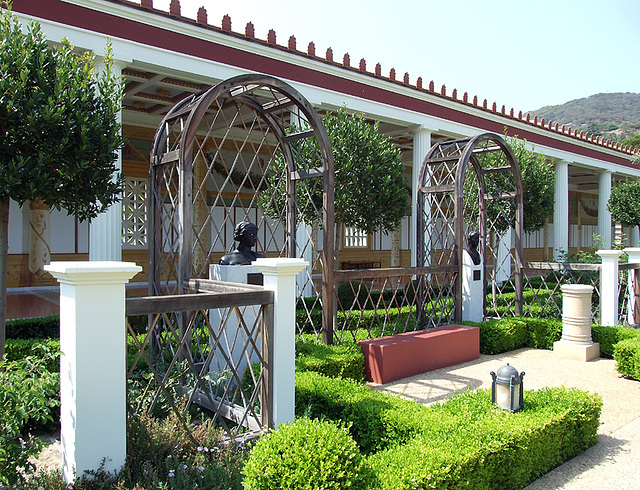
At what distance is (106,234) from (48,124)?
4.77 metres

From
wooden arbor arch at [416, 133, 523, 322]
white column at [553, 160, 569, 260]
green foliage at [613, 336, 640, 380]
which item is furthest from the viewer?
white column at [553, 160, 569, 260]

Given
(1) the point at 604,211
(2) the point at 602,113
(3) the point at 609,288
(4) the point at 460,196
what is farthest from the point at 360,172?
(2) the point at 602,113

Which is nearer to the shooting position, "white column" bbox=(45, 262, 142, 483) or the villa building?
"white column" bbox=(45, 262, 142, 483)

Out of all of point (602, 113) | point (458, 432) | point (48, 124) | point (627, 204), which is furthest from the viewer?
point (602, 113)

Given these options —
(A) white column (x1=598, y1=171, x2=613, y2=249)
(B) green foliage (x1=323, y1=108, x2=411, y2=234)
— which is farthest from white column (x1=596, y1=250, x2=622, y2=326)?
(A) white column (x1=598, y1=171, x2=613, y2=249)

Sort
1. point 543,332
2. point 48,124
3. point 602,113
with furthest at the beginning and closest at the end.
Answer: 1. point 602,113
2. point 543,332
3. point 48,124

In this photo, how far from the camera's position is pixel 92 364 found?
8.82ft

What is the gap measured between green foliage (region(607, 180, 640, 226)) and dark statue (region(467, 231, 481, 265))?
12931 millimetres

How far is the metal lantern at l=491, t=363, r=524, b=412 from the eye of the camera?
4027mm

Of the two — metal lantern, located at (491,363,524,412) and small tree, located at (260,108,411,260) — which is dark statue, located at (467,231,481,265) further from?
metal lantern, located at (491,363,524,412)

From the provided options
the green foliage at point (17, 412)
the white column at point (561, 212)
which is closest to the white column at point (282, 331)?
the green foliage at point (17, 412)

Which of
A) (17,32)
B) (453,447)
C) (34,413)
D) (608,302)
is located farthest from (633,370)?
(17,32)

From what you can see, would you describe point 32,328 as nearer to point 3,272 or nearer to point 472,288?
point 3,272

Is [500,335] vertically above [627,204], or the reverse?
[627,204]
